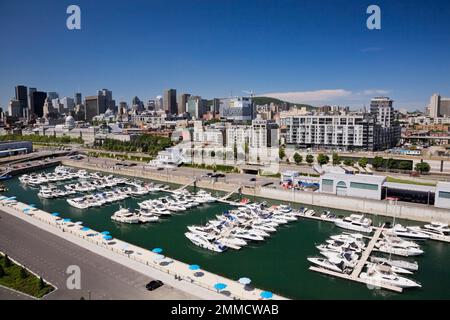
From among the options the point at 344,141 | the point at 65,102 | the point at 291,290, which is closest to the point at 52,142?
the point at 344,141

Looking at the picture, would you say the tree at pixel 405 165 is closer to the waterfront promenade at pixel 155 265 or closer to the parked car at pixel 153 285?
the waterfront promenade at pixel 155 265

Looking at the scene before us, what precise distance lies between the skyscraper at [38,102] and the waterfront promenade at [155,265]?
15118 cm

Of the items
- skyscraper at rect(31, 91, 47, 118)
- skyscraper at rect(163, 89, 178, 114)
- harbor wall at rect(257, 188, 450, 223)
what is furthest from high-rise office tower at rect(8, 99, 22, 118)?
harbor wall at rect(257, 188, 450, 223)

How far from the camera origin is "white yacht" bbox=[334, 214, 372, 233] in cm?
2203

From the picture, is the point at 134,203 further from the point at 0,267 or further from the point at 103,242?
the point at 0,267

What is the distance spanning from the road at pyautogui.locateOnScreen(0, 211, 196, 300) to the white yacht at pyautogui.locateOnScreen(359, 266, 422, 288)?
8430 mm

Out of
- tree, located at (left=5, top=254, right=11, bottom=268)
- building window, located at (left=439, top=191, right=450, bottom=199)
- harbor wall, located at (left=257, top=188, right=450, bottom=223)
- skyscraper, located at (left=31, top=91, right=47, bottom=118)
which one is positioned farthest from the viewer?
skyscraper, located at (left=31, top=91, right=47, bottom=118)

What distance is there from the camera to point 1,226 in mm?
21453

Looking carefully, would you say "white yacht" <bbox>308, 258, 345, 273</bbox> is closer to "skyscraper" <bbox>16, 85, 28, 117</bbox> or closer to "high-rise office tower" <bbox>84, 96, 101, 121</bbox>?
"high-rise office tower" <bbox>84, 96, 101, 121</bbox>

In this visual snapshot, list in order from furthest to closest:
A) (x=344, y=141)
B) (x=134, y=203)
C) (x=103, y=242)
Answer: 1. (x=344, y=141)
2. (x=134, y=203)
3. (x=103, y=242)

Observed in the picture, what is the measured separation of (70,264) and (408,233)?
19.6 meters

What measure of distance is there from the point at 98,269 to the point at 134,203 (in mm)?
14914

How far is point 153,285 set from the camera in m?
13.5

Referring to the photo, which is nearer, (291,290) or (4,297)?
(4,297)
